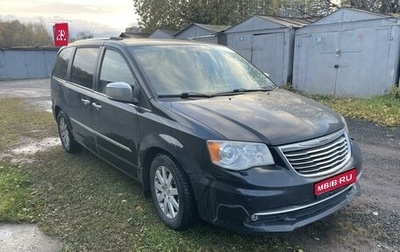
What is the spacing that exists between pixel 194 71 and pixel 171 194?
1.38 meters

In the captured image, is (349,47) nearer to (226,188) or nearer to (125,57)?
(125,57)

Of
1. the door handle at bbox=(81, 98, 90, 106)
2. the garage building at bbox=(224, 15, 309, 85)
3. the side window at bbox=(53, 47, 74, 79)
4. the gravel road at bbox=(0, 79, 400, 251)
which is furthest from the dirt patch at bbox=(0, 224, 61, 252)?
the garage building at bbox=(224, 15, 309, 85)

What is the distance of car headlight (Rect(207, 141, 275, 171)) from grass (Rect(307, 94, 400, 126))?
20.0 feet

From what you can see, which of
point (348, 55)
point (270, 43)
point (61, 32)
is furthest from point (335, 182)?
point (61, 32)

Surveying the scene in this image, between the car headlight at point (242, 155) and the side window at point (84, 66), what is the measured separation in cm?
250

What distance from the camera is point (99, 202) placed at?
12.9 feet

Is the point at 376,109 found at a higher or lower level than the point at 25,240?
higher

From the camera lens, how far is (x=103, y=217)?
3594 mm

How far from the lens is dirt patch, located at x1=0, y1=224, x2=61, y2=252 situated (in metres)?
3.12

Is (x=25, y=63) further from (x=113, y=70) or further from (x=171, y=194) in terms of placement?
(x=171, y=194)

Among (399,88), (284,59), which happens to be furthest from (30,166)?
(284,59)

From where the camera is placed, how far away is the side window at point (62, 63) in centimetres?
547

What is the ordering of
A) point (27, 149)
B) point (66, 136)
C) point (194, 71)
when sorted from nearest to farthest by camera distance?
1. point (194, 71)
2. point (66, 136)
3. point (27, 149)

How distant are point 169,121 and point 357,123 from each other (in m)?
6.19
